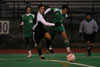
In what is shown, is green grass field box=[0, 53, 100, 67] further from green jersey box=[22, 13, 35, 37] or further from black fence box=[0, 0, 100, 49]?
black fence box=[0, 0, 100, 49]

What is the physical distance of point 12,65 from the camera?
9203 millimetres

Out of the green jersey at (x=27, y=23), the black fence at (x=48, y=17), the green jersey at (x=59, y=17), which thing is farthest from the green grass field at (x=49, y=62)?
the black fence at (x=48, y=17)

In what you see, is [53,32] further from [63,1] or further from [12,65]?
[63,1]

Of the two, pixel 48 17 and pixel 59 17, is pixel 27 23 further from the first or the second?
pixel 48 17

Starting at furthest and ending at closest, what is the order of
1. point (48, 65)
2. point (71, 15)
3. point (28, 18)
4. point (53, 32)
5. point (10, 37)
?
point (71, 15), point (10, 37), point (53, 32), point (28, 18), point (48, 65)

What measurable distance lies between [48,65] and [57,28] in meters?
4.50

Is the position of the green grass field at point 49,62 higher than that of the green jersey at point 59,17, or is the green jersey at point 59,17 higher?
the green jersey at point 59,17

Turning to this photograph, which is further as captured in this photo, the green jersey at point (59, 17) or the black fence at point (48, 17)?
the black fence at point (48, 17)

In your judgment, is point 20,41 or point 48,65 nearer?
point 48,65

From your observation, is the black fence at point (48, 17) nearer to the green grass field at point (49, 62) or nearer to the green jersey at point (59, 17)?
the green jersey at point (59, 17)

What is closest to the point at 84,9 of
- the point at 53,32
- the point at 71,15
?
the point at 71,15

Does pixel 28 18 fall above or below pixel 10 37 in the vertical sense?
above

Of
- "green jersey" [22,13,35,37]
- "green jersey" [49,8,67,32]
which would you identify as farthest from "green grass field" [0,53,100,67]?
"green jersey" [49,8,67,32]

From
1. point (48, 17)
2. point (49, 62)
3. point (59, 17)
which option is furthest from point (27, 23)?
point (48, 17)
